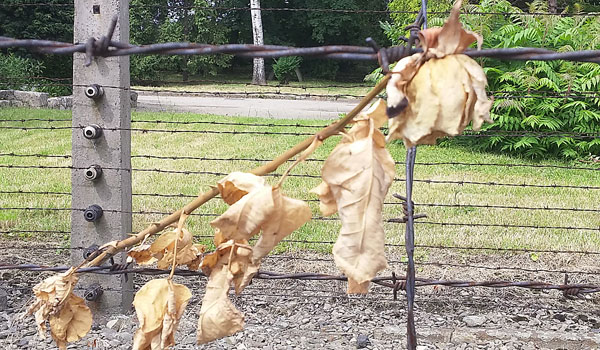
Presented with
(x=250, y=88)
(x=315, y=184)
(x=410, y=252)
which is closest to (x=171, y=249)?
(x=410, y=252)

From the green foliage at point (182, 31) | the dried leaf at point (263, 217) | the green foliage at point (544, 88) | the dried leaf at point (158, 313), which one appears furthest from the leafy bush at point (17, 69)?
the dried leaf at point (263, 217)

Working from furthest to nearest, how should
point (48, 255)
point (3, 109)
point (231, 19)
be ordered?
point (231, 19) < point (3, 109) < point (48, 255)

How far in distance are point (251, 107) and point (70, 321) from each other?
11503 millimetres

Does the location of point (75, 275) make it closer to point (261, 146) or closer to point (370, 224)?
point (370, 224)

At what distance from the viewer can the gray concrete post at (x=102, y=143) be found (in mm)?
2512

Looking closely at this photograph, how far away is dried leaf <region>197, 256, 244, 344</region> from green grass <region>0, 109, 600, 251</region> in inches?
121

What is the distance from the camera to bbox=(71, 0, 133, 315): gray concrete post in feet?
8.24

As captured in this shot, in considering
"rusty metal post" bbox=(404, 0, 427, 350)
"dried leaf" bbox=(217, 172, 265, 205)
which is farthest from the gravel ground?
"dried leaf" bbox=(217, 172, 265, 205)

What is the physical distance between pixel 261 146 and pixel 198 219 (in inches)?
119

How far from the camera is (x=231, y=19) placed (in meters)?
25.7

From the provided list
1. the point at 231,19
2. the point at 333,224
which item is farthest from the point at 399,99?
the point at 231,19

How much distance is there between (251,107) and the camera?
481 inches

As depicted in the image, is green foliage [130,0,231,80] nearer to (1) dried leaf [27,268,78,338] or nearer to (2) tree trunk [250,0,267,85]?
(2) tree trunk [250,0,267,85]

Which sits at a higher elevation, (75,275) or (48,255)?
(75,275)
